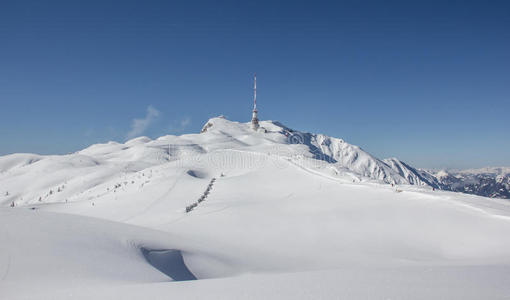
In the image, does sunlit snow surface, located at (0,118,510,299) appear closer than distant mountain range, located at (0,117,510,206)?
Yes

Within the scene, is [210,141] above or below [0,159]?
above

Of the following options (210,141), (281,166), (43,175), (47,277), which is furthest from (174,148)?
(47,277)

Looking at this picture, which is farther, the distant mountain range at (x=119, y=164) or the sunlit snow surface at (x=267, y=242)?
the distant mountain range at (x=119, y=164)

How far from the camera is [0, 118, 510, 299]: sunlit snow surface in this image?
5661mm

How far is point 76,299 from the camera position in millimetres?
4949

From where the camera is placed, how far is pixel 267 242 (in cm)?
1327

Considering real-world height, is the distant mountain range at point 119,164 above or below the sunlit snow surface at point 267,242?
above

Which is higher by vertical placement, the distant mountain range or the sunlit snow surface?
the distant mountain range

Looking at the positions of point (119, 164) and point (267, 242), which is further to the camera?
point (119, 164)

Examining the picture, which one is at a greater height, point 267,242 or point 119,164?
point 119,164

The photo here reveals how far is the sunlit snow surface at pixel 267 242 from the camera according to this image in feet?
18.6

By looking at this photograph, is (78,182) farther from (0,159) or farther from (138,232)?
(0,159)

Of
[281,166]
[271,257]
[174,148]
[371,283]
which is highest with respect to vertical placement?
[174,148]

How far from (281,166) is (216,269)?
29.2 metres
